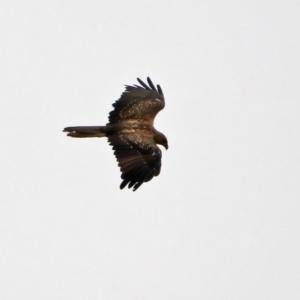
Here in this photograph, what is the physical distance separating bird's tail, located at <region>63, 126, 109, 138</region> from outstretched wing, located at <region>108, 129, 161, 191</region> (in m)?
0.22

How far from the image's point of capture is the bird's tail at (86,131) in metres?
18.5

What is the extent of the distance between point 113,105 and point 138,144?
1.72 metres

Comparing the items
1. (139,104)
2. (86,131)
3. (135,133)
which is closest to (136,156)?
(135,133)

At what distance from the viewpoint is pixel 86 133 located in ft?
60.7

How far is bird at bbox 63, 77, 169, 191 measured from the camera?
1746cm

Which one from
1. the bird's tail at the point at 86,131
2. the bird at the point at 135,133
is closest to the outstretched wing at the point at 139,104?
the bird at the point at 135,133

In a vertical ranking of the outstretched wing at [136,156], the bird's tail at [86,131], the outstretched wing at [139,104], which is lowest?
the outstretched wing at [136,156]

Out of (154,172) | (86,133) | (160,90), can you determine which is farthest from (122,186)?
(160,90)

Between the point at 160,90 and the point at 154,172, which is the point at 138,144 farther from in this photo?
the point at 160,90

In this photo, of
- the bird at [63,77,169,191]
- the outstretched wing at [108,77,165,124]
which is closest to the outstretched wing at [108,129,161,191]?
the bird at [63,77,169,191]

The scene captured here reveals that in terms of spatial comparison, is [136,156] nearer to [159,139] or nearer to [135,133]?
[135,133]

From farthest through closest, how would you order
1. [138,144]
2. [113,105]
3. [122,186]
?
[113,105], [138,144], [122,186]

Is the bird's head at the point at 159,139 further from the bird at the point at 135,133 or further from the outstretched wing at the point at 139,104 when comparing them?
the outstretched wing at the point at 139,104

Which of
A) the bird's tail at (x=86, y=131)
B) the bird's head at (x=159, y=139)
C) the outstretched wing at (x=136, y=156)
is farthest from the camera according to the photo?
the bird's head at (x=159, y=139)
